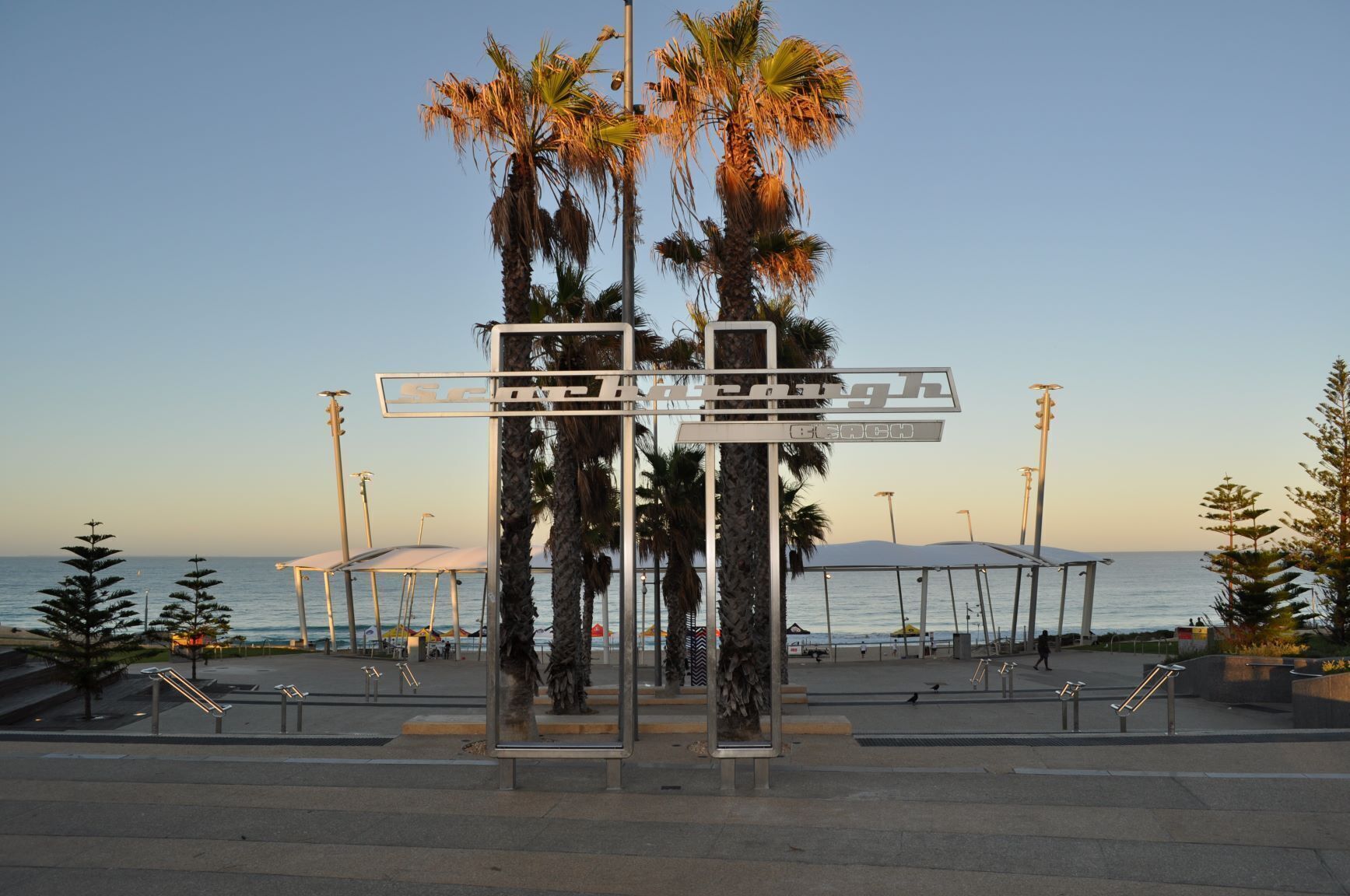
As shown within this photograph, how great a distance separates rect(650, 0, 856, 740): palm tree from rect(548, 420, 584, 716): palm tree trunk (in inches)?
132

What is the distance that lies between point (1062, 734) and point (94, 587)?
16036mm

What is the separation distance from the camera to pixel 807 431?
955 centimetres

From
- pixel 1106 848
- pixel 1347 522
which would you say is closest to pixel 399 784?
pixel 1106 848

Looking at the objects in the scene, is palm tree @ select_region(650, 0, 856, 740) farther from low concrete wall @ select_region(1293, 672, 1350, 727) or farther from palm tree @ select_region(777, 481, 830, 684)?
palm tree @ select_region(777, 481, 830, 684)

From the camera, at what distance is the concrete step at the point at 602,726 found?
12.7 m

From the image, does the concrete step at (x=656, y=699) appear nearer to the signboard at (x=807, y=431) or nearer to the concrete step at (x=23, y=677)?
the signboard at (x=807, y=431)

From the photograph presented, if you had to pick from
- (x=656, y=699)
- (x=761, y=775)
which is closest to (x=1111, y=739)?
(x=761, y=775)

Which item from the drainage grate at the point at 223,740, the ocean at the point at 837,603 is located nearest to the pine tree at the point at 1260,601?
the drainage grate at the point at 223,740

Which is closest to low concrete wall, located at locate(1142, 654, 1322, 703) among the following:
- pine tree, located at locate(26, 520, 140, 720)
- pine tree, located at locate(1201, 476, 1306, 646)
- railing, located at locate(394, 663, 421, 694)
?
pine tree, located at locate(1201, 476, 1306, 646)

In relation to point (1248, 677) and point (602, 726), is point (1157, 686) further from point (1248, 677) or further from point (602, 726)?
point (1248, 677)

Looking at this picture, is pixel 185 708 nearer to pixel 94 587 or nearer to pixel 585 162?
pixel 94 587

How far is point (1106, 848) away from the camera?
24.9ft

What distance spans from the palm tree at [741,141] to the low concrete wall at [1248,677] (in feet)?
35.4

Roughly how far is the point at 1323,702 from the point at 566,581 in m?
10.7
